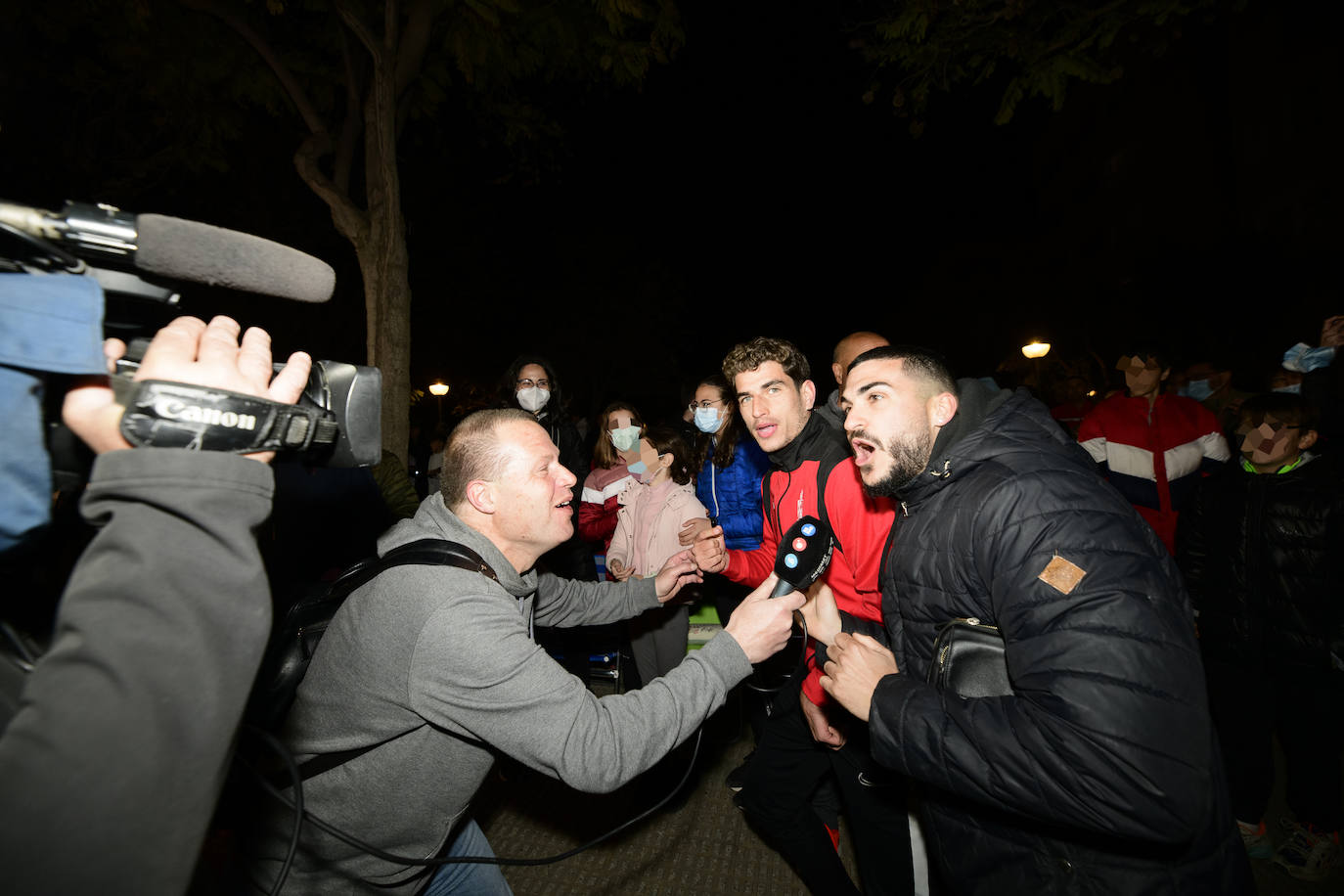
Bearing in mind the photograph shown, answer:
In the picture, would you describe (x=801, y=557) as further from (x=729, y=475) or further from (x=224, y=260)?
(x=729, y=475)

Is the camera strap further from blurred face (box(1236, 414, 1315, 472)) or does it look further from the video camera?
blurred face (box(1236, 414, 1315, 472))

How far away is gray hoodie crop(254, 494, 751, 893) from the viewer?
151 cm

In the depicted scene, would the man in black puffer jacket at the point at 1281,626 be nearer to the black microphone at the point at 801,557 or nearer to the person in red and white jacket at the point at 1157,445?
the person in red and white jacket at the point at 1157,445

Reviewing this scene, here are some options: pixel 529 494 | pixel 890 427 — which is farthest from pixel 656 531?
pixel 890 427

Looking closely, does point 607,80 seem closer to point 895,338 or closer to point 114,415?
point 114,415

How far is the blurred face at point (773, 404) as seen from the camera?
3.15m

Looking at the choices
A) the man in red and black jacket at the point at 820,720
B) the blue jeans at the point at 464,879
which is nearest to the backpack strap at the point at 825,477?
the man in red and black jacket at the point at 820,720

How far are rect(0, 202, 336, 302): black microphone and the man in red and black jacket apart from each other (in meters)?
2.31

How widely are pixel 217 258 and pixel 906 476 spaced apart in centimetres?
195

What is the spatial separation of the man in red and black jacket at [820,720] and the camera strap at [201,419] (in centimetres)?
229

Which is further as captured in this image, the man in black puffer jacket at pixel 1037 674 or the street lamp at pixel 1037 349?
the street lamp at pixel 1037 349

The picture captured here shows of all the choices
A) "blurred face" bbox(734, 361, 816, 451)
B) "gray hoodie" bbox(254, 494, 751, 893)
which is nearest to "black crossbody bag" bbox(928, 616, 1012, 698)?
"gray hoodie" bbox(254, 494, 751, 893)

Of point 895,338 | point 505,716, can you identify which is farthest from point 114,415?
point 895,338

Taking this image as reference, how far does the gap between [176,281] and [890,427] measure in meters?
1.99
